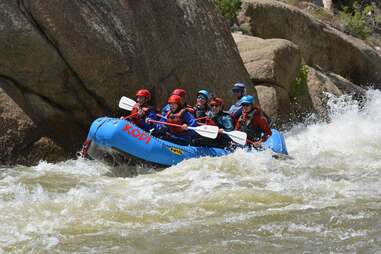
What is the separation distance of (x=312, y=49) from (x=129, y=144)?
1041cm

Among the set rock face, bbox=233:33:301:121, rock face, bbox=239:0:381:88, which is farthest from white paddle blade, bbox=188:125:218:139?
rock face, bbox=239:0:381:88

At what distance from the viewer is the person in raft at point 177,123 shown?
958cm

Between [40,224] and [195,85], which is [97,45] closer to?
[195,85]

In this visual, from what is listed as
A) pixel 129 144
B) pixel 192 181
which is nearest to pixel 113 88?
pixel 129 144

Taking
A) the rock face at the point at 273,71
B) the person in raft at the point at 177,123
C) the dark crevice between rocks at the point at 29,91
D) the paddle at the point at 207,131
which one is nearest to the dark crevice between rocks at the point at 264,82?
the rock face at the point at 273,71

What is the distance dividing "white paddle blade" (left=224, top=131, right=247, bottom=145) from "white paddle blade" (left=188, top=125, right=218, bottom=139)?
28 cm

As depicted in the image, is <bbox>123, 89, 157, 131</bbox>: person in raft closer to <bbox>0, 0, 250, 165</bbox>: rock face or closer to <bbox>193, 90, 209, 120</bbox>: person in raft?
<bbox>0, 0, 250, 165</bbox>: rock face

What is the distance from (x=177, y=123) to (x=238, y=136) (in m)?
0.93

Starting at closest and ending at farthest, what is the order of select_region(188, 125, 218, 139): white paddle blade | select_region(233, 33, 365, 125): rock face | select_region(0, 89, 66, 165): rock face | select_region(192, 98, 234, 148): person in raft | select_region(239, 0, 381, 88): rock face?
select_region(0, 89, 66, 165): rock face → select_region(188, 125, 218, 139): white paddle blade → select_region(192, 98, 234, 148): person in raft → select_region(233, 33, 365, 125): rock face → select_region(239, 0, 381, 88): rock face

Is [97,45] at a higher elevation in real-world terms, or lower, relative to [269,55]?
higher

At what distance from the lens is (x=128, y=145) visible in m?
8.68

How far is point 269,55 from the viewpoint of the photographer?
44.7ft

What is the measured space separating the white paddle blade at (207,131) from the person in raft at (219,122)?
0.35 m

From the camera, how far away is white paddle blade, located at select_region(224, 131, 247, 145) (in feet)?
31.3
